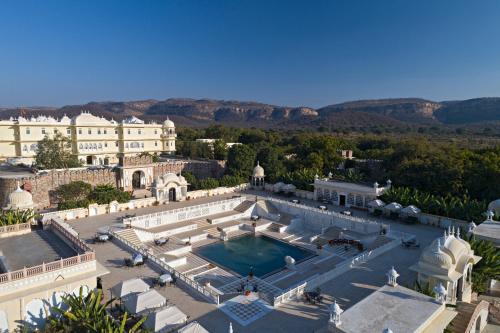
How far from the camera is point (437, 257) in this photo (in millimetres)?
16375

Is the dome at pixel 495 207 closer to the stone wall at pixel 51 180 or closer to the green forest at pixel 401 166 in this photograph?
the green forest at pixel 401 166

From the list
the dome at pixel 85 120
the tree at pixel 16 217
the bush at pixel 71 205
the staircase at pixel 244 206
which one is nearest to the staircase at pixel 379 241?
the staircase at pixel 244 206

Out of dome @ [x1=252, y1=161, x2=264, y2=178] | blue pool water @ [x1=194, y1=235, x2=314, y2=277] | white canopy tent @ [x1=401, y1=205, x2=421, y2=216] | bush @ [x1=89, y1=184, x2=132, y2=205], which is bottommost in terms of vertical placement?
blue pool water @ [x1=194, y1=235, x2=314, y2=277]

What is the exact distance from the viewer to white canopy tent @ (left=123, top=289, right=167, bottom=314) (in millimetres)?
14535

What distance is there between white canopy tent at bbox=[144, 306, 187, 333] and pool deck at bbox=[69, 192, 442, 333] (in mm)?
1235

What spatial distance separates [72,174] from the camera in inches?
1547

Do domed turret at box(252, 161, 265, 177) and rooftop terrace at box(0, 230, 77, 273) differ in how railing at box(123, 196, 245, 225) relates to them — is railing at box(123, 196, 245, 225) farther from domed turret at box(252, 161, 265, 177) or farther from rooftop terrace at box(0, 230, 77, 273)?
rooftop terrace at box(0, 230, 77, 273)

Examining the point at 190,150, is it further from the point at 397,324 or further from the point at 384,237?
the point at 397,324

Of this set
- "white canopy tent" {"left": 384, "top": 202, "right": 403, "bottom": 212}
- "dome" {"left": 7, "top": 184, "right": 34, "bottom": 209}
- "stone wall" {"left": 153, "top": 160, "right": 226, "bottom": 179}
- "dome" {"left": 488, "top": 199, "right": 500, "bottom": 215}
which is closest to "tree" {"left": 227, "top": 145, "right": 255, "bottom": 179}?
"stone wall" {"left": 153, "top": 160, "right": 226, "bottom": 179}

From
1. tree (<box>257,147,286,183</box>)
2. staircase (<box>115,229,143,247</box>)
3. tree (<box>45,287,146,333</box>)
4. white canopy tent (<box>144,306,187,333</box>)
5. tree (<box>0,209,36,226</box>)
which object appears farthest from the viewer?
tree (<box>257,147,286,183</box>)

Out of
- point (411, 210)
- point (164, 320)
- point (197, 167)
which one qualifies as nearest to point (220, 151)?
point (197, 167)

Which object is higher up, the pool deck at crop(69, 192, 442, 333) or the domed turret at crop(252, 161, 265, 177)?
the domed turret at crop(252, 161, 265, 177)

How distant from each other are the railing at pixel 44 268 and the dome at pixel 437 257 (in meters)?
16.3

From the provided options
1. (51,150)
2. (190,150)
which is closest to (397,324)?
(51,150)
